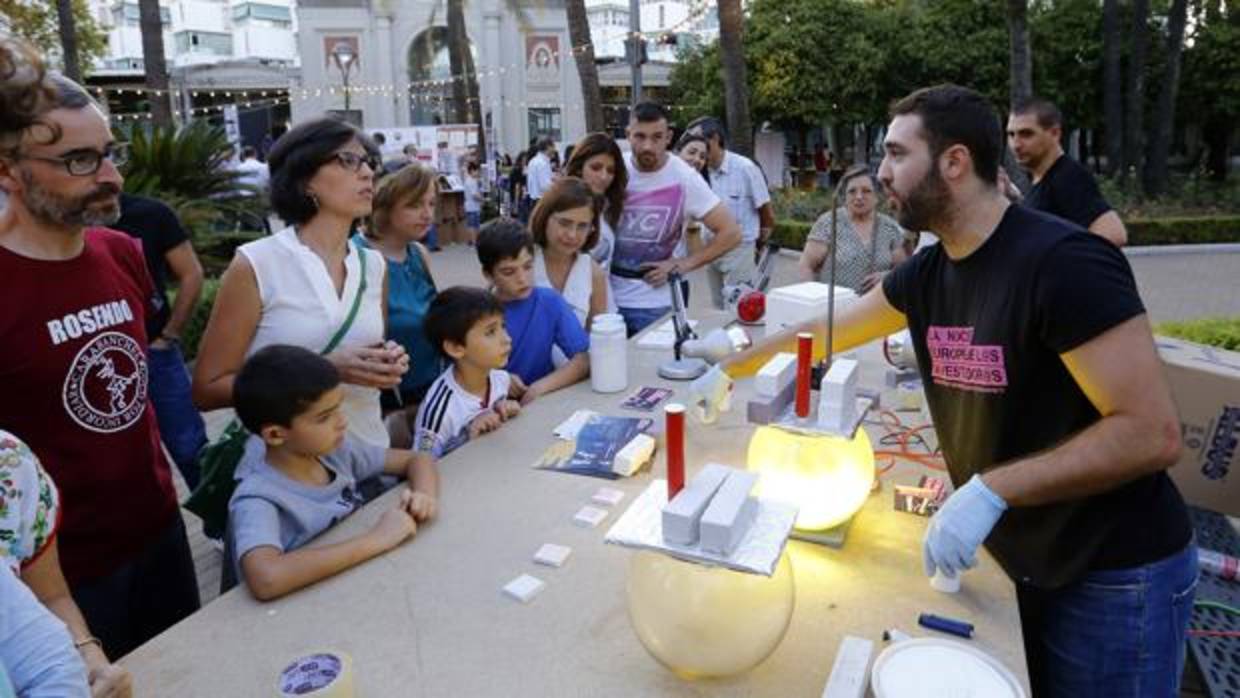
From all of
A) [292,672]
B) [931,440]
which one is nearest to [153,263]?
[292,672]

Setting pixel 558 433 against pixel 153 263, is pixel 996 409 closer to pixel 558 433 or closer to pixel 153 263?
pixel 558 433

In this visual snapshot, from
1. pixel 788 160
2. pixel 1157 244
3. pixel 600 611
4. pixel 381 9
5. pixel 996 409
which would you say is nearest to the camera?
pixel 600 611

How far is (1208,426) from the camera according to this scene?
8.88 feet

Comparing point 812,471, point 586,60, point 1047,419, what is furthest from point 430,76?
point 1047,419

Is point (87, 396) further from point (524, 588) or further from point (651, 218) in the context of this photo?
point (651, 218)

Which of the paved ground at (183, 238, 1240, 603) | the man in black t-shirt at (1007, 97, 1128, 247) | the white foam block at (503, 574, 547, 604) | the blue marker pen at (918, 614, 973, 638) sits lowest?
the paved ground at (183, 238, 1240, 603)

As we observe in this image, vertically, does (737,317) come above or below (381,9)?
below

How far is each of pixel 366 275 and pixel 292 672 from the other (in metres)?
1.34

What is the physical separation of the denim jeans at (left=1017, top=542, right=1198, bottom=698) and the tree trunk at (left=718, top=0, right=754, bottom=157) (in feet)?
33.2

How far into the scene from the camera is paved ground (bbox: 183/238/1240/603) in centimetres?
780

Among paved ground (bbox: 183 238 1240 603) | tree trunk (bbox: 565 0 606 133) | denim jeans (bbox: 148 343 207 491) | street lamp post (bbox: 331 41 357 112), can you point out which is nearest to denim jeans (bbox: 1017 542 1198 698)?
denim jeans (bbox: 148 343 207 491)

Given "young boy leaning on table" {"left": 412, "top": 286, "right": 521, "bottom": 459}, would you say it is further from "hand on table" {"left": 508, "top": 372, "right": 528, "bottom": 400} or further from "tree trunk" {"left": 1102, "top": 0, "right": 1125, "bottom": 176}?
"tree trunk" {"left": 1102, "top": 0, "right": 1125, "bottom": 176}

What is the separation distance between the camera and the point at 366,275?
2.33m

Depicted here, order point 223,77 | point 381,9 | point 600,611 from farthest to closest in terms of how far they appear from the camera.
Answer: point 223,77
point 381,9
point 600,611
